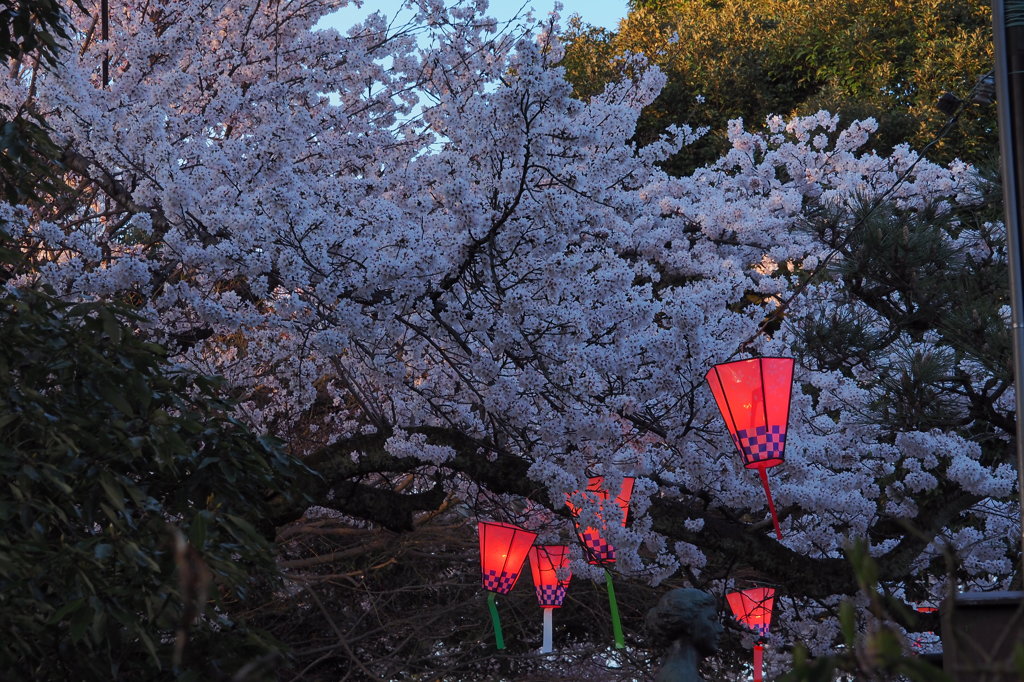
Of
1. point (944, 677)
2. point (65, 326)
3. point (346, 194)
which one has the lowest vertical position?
point (944, 677)

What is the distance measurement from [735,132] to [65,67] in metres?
6.82

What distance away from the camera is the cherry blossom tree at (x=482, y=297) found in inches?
186

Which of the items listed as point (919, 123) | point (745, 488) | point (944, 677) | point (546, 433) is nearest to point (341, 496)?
point (546, 433)

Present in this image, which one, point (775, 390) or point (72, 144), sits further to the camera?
point (72, 144)

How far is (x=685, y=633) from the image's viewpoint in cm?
308

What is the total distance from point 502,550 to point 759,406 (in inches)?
75.3

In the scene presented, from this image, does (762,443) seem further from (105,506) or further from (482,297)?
(105,506)

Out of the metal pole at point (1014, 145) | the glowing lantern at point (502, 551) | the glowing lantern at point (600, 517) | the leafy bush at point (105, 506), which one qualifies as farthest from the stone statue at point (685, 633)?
the glowing lantern at point (502, 551)

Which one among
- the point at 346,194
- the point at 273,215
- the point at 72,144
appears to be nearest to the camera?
the point at 273,215

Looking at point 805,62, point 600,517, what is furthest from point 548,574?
point 805,62

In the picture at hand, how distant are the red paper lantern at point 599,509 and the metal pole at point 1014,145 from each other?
2014mm

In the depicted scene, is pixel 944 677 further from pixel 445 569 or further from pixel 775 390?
pixel 445 569

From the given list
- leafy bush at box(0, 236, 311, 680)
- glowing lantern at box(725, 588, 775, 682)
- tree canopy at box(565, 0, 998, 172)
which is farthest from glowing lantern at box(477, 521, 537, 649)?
tree canopy at box(565, 0, 998, 172)

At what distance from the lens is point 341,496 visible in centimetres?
559
